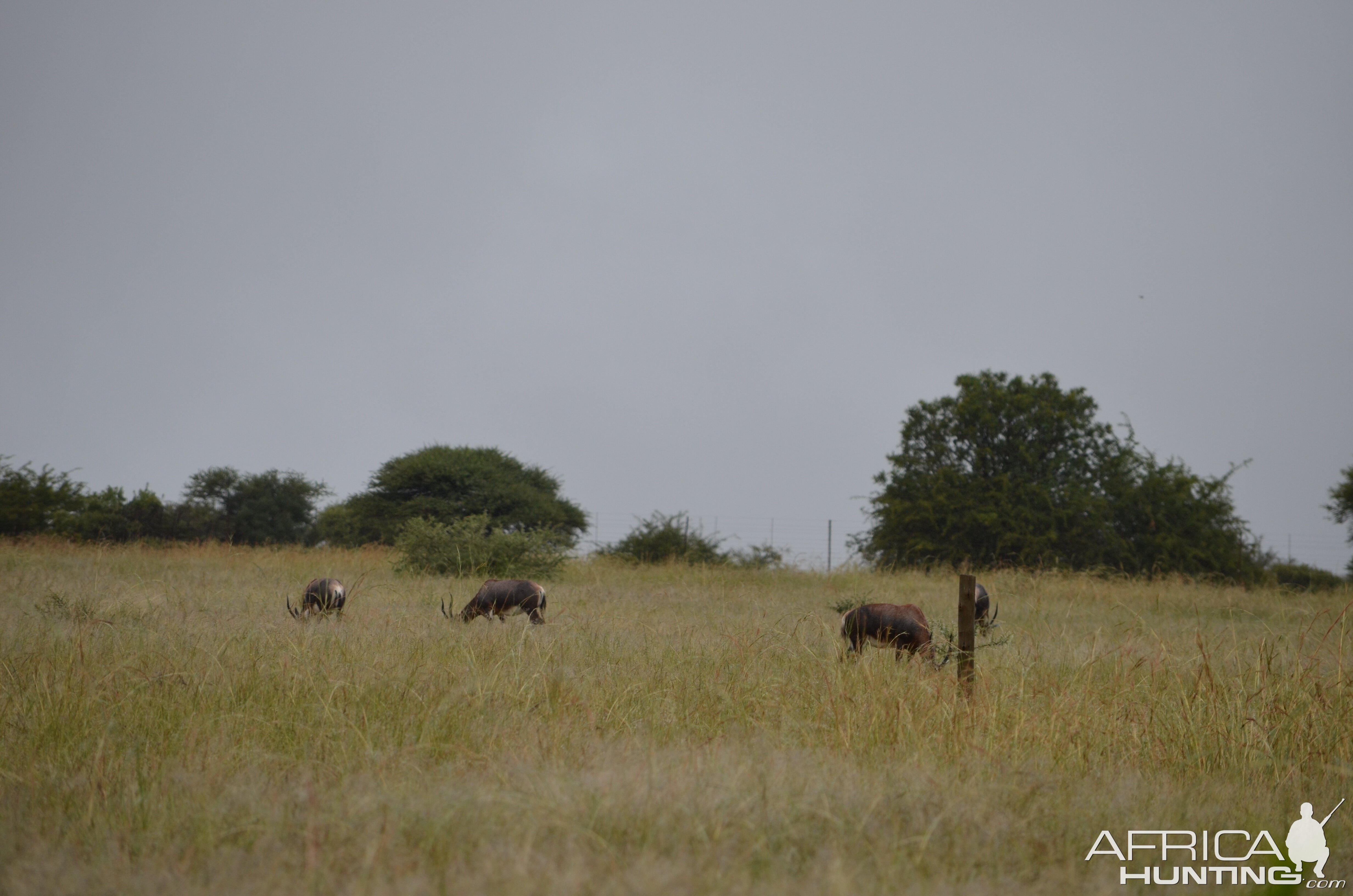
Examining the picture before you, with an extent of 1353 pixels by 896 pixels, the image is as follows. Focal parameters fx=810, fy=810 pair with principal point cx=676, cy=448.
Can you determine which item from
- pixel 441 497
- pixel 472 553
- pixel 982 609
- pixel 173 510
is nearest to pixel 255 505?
pixel 173 510

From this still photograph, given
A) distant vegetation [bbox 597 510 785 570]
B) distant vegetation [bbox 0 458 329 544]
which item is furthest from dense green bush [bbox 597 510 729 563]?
distant vegetation [bbox 0 458 329 544]

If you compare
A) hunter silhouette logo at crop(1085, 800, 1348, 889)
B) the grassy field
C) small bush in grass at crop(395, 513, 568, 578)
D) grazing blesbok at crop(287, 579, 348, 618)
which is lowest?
hunter silhouette logo at crop(1085, 800, 1348, 889)

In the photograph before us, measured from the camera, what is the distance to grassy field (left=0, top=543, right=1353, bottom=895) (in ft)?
8.77

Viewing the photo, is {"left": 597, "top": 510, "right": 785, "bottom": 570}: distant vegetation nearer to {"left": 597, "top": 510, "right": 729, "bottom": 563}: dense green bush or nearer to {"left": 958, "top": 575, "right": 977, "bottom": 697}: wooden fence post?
{"left": 597, "top": 510, "right": 729, "bottom": 563}: dense green bush

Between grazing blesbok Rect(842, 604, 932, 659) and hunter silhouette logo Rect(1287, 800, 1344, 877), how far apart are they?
2.64m

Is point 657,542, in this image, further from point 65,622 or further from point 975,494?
point 65,622

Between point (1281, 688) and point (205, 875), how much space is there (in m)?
5.71

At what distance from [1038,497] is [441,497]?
18.7m

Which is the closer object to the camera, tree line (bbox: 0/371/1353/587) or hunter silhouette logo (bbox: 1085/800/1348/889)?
hunter silhouette logo (bbox: 1085/800/1348/889)

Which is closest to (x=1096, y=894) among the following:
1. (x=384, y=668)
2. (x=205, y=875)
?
(x=205, y=875)

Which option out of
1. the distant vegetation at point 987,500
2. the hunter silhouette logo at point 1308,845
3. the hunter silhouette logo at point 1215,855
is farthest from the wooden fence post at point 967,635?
the distant vegetation at point 987,500

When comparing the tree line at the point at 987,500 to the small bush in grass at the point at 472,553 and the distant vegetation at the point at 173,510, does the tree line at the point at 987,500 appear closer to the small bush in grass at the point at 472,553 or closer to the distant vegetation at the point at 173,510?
the distant vegetation at the point at 173,510

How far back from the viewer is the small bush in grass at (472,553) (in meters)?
13.7

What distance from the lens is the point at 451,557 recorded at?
45.0 ft
